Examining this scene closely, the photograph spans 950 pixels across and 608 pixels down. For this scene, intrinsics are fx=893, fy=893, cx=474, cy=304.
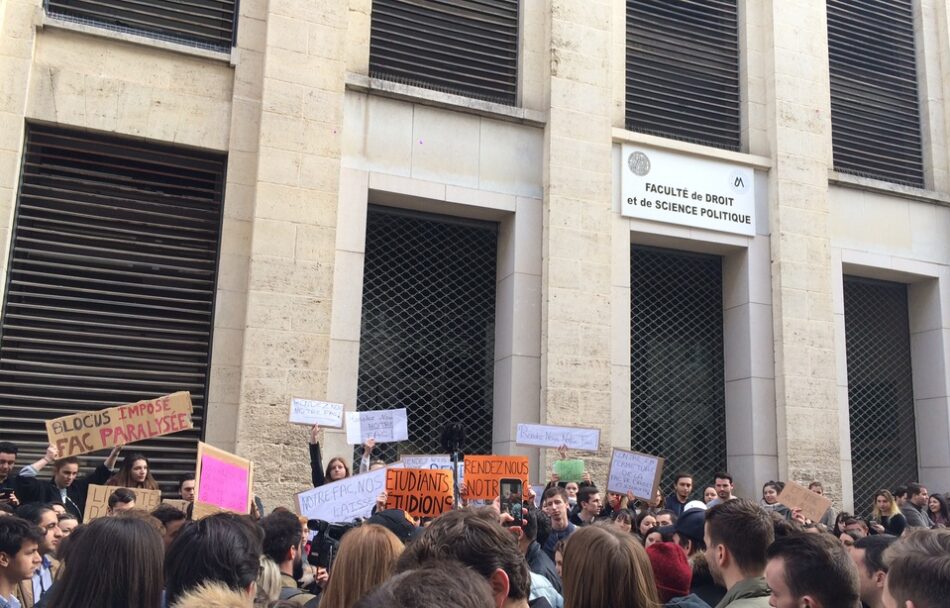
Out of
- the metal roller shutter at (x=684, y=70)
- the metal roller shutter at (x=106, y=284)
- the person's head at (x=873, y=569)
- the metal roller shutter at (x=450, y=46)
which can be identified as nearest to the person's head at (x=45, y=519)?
the person's head at (x=873, y=569)

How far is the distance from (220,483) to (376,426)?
9.48 feet

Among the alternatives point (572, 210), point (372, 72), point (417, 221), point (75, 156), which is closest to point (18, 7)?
point (75, 156)

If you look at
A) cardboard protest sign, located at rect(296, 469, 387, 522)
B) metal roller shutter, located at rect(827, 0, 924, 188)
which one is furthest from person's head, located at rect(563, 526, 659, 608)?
metal roller shutter, located at rect(827, 0, 924, 188)

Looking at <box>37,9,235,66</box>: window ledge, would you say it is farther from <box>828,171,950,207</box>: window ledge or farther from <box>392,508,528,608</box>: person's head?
<box>392,508,528,608</box>: person's head

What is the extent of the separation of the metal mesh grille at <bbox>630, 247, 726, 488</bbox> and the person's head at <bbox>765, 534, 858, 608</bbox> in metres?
10.1

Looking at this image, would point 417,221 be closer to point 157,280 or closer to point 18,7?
point 157,280

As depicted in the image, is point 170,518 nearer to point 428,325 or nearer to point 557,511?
point 557,511

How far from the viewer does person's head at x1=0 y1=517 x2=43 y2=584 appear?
4.38 meters

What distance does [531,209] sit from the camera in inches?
516

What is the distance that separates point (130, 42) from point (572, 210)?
20.8ft

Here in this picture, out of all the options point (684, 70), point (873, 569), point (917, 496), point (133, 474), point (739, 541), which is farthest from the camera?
point (684, 70)

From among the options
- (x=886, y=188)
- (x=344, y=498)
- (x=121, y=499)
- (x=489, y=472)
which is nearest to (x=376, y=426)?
(x=489, y=472)

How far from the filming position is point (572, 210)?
12.9 metres

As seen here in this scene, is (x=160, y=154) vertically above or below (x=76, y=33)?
below
